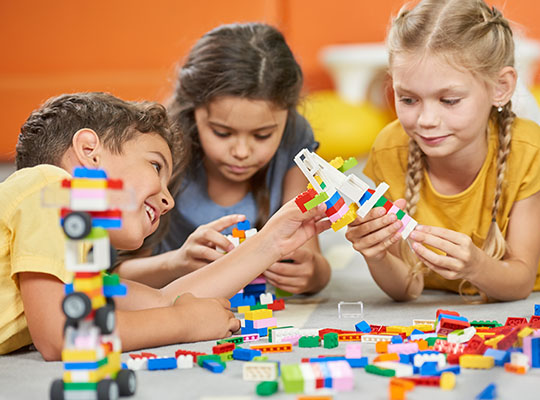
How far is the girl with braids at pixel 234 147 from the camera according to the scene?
63.8 inches

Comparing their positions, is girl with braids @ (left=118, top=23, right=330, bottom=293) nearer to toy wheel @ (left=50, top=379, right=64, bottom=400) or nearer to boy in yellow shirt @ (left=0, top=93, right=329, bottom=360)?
boy in yellow shirt @ (left=0, top=93, right=329, bottom=360)

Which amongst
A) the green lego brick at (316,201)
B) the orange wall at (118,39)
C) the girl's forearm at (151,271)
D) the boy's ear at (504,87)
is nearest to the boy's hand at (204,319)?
the green lego brick at (316,201)

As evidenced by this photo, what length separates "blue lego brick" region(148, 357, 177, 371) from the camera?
1058 millimetres

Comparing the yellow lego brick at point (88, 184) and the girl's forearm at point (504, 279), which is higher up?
the yellow lego brick at point (88, 184)

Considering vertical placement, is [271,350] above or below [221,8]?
below

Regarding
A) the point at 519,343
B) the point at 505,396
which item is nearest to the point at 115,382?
the point at 505,396

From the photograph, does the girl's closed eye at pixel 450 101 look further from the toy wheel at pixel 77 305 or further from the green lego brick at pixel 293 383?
the toy wheel at pixel 77 305

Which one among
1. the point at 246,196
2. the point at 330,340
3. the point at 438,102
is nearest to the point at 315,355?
the point at 330,340

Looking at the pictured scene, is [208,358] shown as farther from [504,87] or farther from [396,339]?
[504,87]

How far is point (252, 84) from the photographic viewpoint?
5.59 ft

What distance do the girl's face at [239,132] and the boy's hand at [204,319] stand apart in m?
0.50

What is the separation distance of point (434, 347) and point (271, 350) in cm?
25

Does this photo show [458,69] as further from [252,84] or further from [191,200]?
[191,200]

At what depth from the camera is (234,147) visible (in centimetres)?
171
